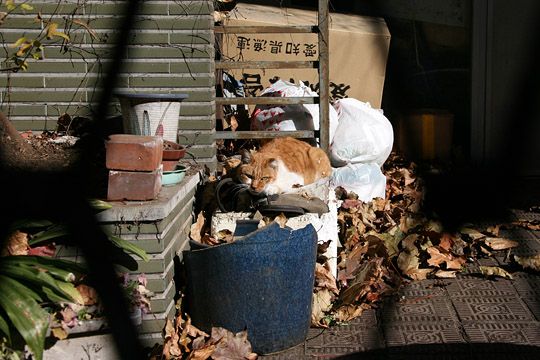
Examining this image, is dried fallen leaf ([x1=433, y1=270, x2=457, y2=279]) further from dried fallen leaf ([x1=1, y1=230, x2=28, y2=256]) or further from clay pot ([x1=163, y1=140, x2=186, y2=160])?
dried fallen leaf ([x1=1, y1=230, x2=28, y2=256])

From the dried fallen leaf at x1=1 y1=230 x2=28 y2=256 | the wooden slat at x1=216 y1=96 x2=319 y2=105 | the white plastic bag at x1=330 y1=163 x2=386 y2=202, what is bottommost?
the white plastic bag at x1=330 y1=163 x2=386 y2=202

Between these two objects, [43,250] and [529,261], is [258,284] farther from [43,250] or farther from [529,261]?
[529,261]

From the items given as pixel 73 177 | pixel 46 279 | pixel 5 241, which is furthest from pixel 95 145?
→ pixel 46 279

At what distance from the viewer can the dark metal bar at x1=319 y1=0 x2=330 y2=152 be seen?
6.21 metres

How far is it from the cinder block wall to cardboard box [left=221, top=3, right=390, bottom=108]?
6.42 ft

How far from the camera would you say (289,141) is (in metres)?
5.92

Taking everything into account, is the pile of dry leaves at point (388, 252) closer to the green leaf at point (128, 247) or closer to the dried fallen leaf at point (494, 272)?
the dried fallen leaf at point (494, 272)

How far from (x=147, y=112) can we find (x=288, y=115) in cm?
180

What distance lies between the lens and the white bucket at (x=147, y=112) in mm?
5066

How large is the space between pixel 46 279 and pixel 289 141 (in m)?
2.70

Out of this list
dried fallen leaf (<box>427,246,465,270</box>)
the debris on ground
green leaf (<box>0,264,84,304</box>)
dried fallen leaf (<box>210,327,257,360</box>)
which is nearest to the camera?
green leaf (<box>0,264,84,304</box>)

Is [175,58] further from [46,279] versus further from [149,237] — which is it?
[46,279]

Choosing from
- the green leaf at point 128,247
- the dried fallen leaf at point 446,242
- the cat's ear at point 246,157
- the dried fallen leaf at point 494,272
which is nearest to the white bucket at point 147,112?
the cat's ear at point 246,157

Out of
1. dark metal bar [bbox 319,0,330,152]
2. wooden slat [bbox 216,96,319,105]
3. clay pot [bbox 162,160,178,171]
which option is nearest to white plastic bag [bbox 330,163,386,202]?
dark metal bar [bbox 319,0,330,152]
